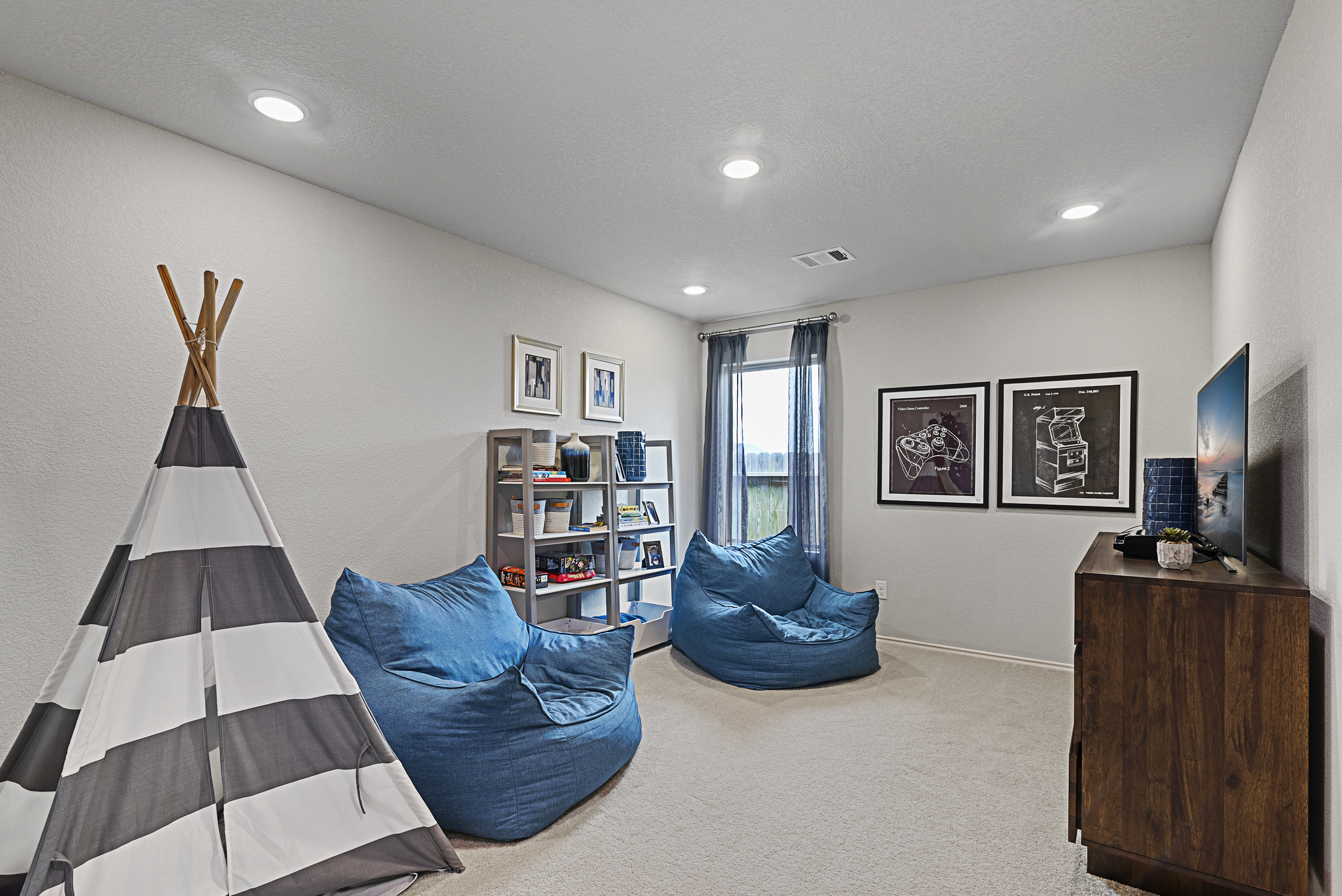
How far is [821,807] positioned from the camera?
2.42 meters

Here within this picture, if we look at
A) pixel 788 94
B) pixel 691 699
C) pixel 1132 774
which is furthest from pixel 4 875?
pixel 788 94

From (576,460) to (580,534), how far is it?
0.41 m

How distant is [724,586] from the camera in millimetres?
4164

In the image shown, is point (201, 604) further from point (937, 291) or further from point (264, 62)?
point (937, 291)

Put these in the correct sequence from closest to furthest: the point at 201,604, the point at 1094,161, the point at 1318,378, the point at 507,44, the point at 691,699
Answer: the point at 1318,378 < the point at 201,604 < the point at 507,44 < the point at 1094,161 < the point at 691,699

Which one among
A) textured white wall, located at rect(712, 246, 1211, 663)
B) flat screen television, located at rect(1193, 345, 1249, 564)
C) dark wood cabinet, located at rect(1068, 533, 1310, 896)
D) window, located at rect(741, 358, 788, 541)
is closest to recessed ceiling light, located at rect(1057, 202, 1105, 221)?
textured white wall, located at rect(712, 246, 1211, 663)

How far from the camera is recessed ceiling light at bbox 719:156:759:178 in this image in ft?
8.75

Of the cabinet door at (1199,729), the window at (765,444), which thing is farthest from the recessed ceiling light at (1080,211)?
the window at (765,444)

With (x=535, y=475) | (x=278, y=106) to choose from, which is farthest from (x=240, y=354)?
(x=535, y=475)

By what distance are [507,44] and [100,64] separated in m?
1.26

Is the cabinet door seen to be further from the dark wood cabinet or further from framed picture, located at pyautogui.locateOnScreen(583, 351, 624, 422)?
framed picture, located at pyautogui.locateOnScreen(583, 351, 624, 422)

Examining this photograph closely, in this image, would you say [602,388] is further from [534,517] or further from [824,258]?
[824,258]

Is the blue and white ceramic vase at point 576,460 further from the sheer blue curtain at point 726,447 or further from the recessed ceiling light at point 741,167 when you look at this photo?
the recessed ceiling light at point 741,167

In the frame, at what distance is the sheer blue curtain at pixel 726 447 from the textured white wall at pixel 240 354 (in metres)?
1.52
